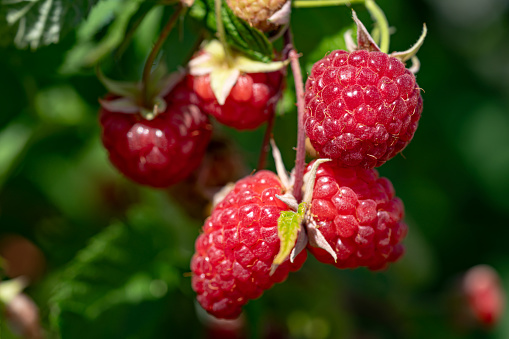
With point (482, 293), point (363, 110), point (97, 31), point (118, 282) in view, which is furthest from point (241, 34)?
point (482, 293)

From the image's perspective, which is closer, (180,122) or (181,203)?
(180,122)

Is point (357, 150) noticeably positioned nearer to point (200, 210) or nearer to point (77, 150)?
point (200, 210)

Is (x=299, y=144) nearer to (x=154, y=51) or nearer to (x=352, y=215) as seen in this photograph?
(x=352, y=215)

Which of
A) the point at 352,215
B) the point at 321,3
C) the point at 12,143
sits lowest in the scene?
the point at 12,143

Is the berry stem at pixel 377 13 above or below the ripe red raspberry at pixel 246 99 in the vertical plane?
above

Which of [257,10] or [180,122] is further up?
[257,10]

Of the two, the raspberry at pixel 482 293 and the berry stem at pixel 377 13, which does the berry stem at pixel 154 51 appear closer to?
the berry stem at pixel 377 13

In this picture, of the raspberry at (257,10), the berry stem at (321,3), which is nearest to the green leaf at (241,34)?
the raspberry at (257,10)

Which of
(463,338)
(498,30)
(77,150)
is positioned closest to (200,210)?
(77,150)

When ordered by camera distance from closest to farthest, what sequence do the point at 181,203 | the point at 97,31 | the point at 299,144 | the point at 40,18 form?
1. the point at 299,144
2. the point at 40,18
3. the point at 97,31
4. the point at 181,203
